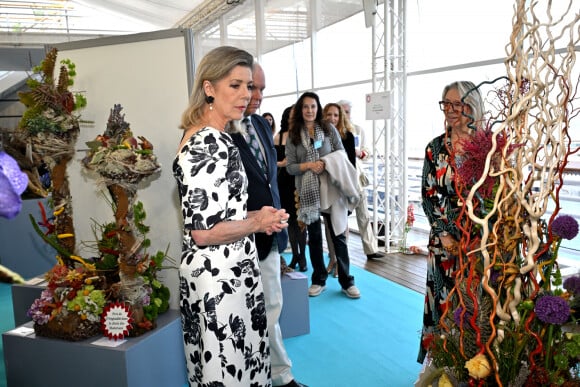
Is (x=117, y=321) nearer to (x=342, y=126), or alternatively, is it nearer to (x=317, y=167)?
(x=317, y=167)

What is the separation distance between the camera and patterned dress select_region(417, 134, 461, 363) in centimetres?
210

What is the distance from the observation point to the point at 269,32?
9.60 m

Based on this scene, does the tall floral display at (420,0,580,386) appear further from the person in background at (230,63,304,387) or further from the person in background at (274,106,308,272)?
the person in background at (274,106,308,272)

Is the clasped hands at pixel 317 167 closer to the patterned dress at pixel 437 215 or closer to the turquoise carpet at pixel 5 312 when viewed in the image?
the patterned dress at pixel 437 215

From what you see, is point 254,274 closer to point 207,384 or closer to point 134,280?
point 207,384

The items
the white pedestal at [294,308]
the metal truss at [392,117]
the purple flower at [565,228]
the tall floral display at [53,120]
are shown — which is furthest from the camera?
the metal truss at [392,117]

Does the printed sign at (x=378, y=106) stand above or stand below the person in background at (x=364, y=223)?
above

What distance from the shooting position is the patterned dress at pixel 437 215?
2100 millimetres

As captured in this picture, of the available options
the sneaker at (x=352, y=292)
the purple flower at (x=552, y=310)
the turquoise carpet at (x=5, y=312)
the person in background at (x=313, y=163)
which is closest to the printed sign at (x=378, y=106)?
the person in background at (x=313, y=163)

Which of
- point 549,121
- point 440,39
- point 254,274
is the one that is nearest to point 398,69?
point 440,39

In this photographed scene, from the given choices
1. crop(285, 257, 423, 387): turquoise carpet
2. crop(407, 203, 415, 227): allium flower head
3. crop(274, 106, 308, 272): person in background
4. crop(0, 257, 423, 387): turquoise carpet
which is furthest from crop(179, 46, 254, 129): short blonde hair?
crop(407, 203, 415, 227): allium flower head

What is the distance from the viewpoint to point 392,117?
542 centimetres

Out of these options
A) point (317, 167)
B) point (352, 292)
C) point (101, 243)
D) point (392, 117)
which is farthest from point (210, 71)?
point (392, 117)

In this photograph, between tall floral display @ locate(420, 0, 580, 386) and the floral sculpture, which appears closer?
tall floral display @ locate(420, 0, 580, 386)
